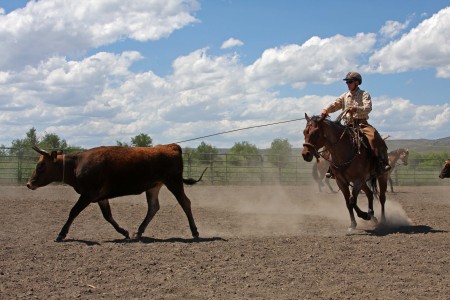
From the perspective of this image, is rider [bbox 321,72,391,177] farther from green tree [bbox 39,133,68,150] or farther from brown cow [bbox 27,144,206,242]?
green tree [bbox 39,133,68,150]

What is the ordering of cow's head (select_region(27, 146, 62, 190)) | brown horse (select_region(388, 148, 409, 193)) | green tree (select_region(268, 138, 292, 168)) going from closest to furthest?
cow's head (select_region(27, 146, 62, 190))
brown horse (select_region(388, 148, 409, 193))
green tree (select_region(268, 138, 292, 168))

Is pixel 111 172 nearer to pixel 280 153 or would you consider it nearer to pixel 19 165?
pixel 19 165

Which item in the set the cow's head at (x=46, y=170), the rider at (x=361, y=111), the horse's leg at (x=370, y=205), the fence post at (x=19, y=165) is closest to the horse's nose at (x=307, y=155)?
the rider at (x=361, y=111)

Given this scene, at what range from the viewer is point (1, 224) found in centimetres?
1077

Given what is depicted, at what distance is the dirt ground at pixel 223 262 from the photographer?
5.69 m

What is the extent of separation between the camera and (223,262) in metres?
6.84

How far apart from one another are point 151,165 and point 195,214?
14.2 feet

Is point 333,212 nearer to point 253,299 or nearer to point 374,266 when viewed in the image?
point 374,266

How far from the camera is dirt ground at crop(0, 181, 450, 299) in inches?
224

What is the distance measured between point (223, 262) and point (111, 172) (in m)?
2.72

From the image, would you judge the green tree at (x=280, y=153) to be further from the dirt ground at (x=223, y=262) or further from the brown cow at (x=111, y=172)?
the brown cow at (x=111, y=172)

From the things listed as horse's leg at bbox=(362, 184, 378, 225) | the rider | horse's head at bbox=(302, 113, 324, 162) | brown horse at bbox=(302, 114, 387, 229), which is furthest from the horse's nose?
horse's leg at bbox=(362, 184, 378, 225)

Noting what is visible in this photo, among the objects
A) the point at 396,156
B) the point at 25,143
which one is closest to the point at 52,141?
the point at 25,143

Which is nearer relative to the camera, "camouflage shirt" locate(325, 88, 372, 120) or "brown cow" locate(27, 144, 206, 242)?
"brown cow" locate(27, 144, 206, 242)
